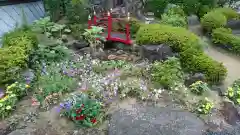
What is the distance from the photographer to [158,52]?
7.91 meters

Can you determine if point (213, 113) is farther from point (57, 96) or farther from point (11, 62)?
point (11, 62)

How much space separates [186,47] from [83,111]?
4249mm

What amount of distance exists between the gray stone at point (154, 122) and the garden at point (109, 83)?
2 centimetres

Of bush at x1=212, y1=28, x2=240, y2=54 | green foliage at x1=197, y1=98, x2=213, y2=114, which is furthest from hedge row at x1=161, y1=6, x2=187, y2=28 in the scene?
green foliage at x1=197, y1=98, x2=213, y2=114

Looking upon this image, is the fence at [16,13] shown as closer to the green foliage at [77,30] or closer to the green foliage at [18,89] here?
the green foliage at [77,30]

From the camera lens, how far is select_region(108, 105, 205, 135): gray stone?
17.1 feet

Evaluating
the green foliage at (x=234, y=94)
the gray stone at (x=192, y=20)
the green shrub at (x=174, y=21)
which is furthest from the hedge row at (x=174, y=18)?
the green foliage at (x=234, y=94)

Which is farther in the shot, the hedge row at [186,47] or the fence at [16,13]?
the fence at [16,13]

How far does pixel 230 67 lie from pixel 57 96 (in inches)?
238

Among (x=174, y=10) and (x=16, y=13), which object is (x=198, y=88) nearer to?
(x=174, y=10)

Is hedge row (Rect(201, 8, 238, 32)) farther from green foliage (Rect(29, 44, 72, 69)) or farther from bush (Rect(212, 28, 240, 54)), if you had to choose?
green foliage (Rect(29, 44, 72, 69))

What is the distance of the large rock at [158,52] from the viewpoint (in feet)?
26.0

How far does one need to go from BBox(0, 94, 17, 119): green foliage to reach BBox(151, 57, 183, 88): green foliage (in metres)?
3.88

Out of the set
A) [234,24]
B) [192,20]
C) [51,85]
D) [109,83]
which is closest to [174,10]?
[192,20]
